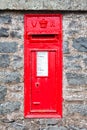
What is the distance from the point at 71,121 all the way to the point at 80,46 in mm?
1046

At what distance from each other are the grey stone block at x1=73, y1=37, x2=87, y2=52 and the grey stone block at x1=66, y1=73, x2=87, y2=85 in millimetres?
354

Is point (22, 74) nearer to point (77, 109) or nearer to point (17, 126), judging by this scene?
point (17, 126)

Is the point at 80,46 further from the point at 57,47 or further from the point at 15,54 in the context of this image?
the point at 15,54

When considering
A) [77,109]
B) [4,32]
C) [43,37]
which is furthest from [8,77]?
[77,109]

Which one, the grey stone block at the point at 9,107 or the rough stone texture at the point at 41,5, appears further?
the grey stone block at the point at 9,107

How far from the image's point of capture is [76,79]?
461 cm

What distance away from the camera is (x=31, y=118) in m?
4.66

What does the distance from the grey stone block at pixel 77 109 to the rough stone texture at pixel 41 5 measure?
1.34 m

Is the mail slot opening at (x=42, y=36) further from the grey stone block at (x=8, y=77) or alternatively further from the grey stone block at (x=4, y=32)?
the grey stone block at (x=8, y=77)

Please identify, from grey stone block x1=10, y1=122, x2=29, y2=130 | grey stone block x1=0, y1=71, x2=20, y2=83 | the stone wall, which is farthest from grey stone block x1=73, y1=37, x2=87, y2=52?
grey stone block x1=10, y1=122, x2=29, y2=130

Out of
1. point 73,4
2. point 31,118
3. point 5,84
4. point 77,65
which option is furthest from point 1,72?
point 73,4

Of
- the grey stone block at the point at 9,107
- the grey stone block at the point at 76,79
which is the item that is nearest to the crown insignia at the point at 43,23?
the grey stone block at the point at 76,79

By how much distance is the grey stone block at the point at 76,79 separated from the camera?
15.1ft

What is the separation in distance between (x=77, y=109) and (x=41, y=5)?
59.2 inches
